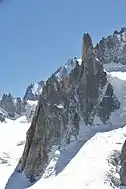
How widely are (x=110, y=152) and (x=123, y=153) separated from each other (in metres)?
5.20

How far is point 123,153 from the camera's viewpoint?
54.8 metres

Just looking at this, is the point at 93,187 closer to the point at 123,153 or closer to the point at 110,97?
the point at 123,153

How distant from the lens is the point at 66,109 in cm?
7444

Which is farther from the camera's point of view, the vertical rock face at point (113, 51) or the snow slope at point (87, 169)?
the vertical rock face at point (113, 51)

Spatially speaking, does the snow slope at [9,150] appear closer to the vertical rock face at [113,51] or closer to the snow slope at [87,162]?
the snow slope at [87,162]

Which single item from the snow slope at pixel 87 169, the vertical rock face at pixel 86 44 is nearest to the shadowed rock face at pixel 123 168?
the snow slope at pixel 87 169

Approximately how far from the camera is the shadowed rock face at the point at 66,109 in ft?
231

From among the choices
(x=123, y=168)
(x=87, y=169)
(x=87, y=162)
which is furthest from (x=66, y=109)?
(x=123, y=168)

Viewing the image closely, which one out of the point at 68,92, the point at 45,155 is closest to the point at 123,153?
the point at 45,155

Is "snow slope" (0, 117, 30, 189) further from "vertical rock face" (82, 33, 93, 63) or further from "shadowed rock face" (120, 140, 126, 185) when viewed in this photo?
"vertical rock face" (82, 33, 93, 63)

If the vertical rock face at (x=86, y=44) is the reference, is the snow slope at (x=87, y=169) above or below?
below

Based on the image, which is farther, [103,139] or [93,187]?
[103,139]

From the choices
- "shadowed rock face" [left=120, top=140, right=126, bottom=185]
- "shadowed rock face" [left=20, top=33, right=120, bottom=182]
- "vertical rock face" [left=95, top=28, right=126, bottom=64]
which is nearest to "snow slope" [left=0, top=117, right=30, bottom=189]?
"shadowed rock face" [left=20, top=33, right=120, bottom=182]

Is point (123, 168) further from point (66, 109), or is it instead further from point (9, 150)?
point (9, 150)
